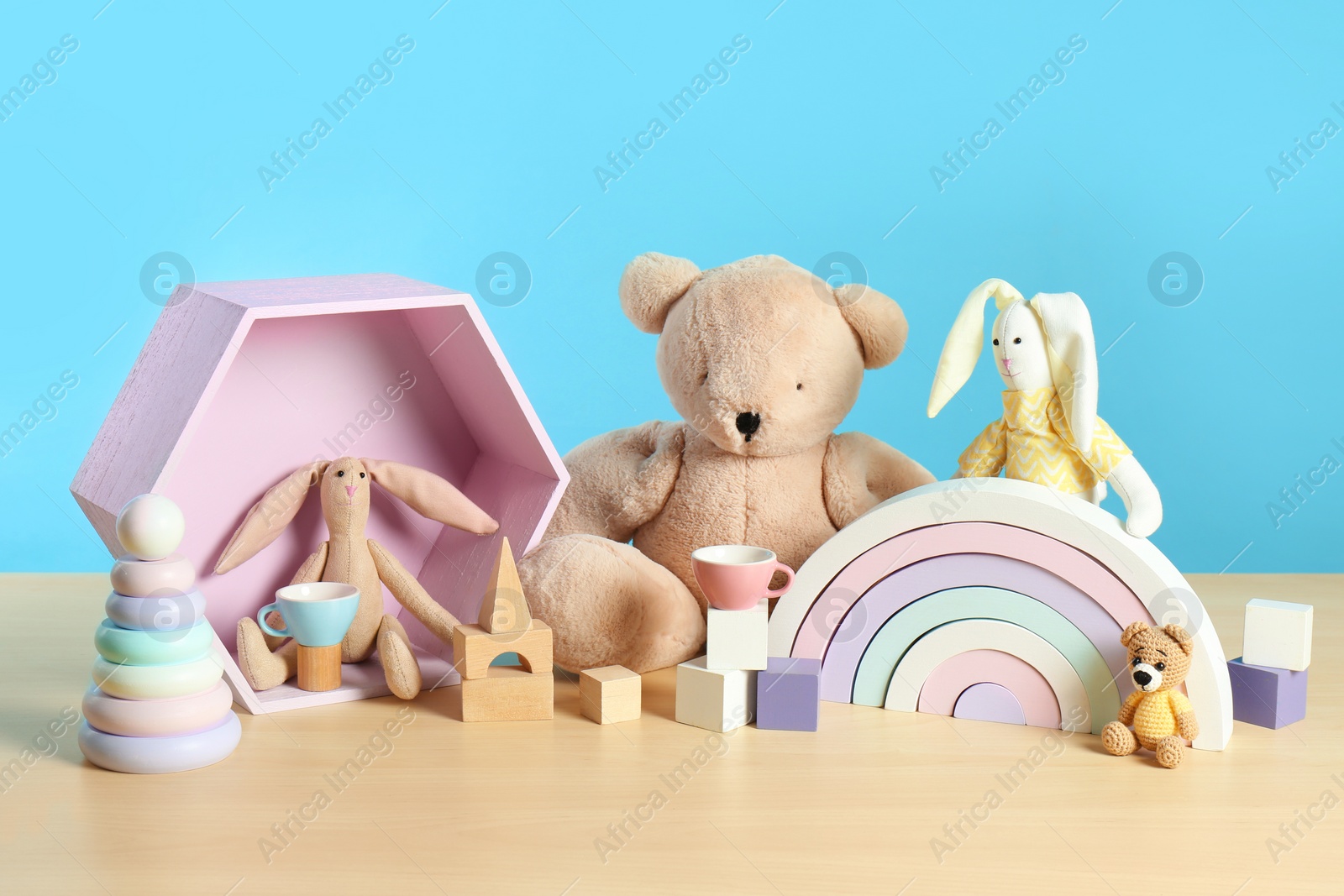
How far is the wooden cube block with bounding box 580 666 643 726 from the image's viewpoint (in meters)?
1.12

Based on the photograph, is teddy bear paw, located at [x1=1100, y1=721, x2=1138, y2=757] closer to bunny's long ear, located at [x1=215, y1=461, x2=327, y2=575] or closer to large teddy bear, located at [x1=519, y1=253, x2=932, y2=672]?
large teddy bear, located at [x1=519, y1=253, x2=932, y2=672]

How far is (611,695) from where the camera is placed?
44.1 inches

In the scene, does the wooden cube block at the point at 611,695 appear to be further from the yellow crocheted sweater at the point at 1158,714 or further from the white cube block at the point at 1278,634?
the white cube block at the point at 1278,634

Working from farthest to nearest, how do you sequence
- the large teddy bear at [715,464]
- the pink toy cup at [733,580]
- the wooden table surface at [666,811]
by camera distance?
1. the large teddy bear at [715,464]
2. the pink toy cup at [733,580]
3. the wooden table surface at [666,811]

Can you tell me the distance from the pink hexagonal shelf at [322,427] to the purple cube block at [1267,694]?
0.66 m

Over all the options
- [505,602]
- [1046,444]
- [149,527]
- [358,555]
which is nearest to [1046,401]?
[1046,444]

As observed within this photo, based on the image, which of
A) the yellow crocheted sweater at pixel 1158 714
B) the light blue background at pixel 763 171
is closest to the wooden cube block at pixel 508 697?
the yellow crocheted sweater at pixel 1158 714

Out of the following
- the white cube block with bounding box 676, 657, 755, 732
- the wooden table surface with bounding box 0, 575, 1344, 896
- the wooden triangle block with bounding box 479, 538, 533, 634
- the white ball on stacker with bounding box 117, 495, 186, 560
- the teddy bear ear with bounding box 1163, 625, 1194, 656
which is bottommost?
the wooden table surface with bounding box 0, 575, 1344, 896

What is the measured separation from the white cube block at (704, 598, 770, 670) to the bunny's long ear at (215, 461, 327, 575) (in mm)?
425

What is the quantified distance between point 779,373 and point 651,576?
24 centimetres

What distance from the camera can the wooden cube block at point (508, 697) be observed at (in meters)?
1.12

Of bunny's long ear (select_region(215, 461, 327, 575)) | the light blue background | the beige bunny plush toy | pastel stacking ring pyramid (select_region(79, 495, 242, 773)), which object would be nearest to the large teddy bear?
the beige bunny plush toy

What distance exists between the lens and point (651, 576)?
1.25 metres

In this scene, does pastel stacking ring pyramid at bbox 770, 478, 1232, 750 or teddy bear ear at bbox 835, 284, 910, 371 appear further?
teddy bear ear at bbox 835, 284, 910, 371
